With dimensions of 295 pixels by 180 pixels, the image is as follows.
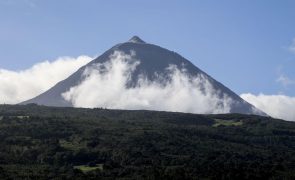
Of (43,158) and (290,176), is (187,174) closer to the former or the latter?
(290,176)

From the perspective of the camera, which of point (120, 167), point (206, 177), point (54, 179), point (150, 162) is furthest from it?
point (150, 162)

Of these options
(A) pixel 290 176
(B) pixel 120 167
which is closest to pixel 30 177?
(B) pixel 120 167

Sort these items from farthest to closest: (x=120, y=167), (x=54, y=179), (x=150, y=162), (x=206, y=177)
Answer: (x=150, y=162) < (x=120, y=167) < (x=206, y=177) < (x=54, y=179)

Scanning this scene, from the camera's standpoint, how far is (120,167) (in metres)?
171

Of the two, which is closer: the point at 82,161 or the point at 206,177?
the point at 206,177

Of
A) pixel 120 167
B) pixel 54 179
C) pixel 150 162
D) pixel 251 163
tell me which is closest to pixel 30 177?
pixel 54 179

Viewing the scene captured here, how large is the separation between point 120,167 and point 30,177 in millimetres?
38958

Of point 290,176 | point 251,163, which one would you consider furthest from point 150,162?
point 290,176

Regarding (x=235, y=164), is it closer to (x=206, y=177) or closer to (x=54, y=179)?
(x=206, y=177)

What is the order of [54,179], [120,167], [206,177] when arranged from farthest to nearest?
[120,167] < [206,177] < [54,179]

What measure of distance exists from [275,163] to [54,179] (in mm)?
86111

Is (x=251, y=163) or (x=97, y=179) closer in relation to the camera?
(x=97, y=179)

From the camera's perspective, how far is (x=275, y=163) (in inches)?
7633

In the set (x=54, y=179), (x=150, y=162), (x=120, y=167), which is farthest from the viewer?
(x=150, y=162)
